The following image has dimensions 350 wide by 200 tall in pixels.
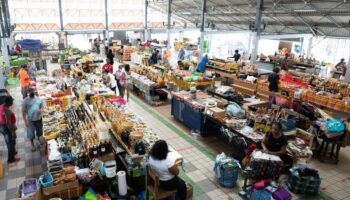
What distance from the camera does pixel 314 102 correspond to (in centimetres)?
1080

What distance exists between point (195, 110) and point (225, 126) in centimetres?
151

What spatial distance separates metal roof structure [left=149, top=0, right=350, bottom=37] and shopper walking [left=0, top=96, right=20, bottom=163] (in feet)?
42.9

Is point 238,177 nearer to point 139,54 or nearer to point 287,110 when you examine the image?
point 287,110

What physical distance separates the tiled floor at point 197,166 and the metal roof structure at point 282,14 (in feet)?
31.0

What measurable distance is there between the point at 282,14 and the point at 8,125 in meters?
18.6

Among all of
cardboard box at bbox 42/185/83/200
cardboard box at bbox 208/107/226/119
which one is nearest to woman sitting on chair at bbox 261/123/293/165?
cardboard box at bbox 208/107/226/119

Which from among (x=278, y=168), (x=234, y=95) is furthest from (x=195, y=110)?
(x=278, y=168)

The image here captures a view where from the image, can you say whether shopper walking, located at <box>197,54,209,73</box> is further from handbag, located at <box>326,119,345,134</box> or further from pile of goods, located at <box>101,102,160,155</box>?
pile of goods, located at <box>101,102,160,155</box>

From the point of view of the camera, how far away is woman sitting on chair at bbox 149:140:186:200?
449cm

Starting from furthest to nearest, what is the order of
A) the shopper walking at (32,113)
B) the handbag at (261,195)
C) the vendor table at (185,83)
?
the vendor table at (185,83) → the shopper walking at (32,113) → the handbag at (261,195)

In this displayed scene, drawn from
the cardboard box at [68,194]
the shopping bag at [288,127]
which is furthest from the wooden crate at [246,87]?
the cardboard box at [68,194]

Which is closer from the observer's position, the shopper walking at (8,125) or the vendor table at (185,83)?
the shopper walking at (8,125)

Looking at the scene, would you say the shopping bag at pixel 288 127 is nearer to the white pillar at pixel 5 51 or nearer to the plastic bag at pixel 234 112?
the plastic bag at pixel 234 112

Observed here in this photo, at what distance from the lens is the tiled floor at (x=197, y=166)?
6074mm
